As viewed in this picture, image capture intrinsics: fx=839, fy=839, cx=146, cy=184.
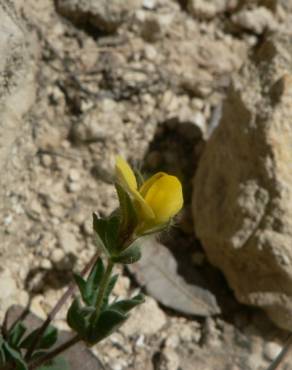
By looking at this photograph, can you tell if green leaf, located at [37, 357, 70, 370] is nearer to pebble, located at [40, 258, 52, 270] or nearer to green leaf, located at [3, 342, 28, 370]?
green leaf, located at [3, 342, 28, 370]

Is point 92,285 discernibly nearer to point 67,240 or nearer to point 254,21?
point 67,240

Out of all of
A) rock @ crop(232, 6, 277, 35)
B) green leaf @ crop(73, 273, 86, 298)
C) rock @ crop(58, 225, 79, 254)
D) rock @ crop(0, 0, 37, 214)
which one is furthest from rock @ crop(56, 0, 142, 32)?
green leaf @ crop(73, 273, 86, 298)

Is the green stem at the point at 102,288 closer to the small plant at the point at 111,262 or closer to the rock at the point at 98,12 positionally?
the small plant at the point at 111,262

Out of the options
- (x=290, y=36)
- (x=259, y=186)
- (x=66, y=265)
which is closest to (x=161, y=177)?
(x=259, y=186)

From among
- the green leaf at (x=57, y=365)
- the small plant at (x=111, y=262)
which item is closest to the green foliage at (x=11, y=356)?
the small plant at (x=111, y=262)

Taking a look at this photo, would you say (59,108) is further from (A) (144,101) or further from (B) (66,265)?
(B) (66,265)

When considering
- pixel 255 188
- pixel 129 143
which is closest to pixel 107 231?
pixel 255 188

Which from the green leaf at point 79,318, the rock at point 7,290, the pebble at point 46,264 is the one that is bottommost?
the rock at point 7,290
